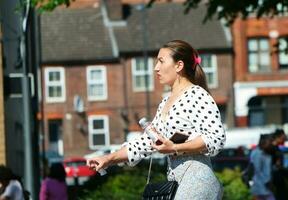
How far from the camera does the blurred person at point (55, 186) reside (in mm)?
15367

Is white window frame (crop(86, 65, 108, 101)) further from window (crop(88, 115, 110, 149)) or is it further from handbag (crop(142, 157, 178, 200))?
handbag (crop(142, 157, 178, 200))

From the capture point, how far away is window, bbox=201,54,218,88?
6525 cm

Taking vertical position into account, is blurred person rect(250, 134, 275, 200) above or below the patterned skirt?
below

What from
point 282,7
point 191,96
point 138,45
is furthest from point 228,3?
point 138,45

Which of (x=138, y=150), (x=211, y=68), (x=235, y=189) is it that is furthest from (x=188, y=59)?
(x=211, y=68)

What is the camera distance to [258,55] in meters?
66.2

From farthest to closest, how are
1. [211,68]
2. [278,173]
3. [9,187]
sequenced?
[211,68] < [278,173] < [9,187]

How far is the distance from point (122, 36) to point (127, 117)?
16.8ft

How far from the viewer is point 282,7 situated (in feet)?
66.2

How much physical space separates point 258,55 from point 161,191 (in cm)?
6061

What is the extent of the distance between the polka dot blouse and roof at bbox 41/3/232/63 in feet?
189

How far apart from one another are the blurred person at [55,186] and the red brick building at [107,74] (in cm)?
4772

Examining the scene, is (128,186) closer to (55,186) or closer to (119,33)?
(55,186)

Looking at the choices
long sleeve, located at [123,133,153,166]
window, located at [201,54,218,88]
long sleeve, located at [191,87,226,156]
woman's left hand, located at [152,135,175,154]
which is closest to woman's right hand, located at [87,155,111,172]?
long sleeve, located at [123,133,153,166]
